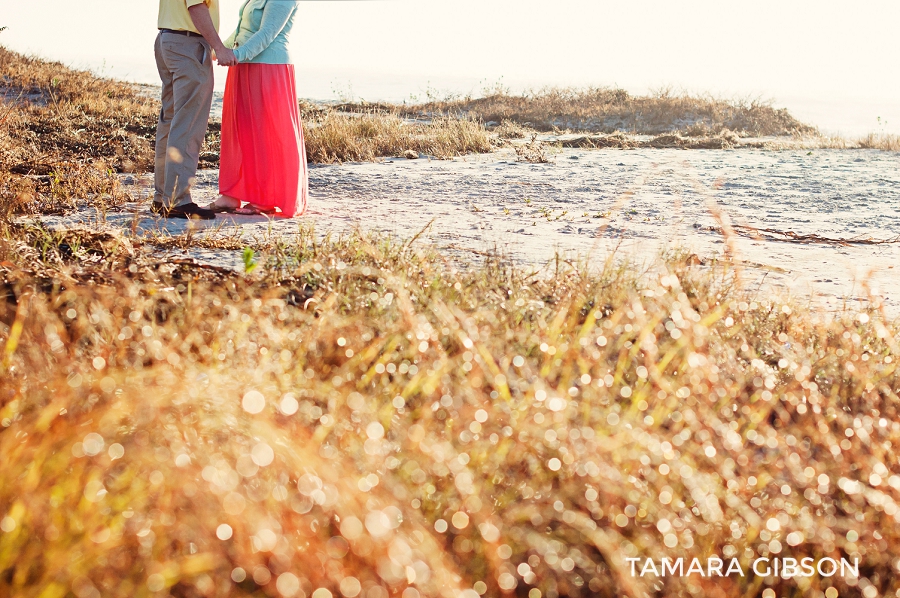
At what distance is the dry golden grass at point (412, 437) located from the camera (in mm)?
1427

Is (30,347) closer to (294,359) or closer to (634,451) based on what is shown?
(294,359)

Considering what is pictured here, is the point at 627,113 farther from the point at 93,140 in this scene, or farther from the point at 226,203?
the point at 226,203

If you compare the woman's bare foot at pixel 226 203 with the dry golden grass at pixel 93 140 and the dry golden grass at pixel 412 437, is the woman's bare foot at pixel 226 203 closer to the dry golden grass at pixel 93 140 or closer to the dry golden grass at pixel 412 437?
the dry golden grass at pixel 93 140

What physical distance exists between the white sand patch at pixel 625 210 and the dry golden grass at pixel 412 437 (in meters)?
0.58

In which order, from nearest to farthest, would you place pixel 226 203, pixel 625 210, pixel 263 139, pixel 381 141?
pixel 263 139
pixel 226 203
pixel 625 210
pixel 381 141

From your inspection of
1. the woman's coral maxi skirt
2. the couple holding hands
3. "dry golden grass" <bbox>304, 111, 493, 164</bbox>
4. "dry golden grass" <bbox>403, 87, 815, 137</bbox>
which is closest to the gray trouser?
the couple holding hands

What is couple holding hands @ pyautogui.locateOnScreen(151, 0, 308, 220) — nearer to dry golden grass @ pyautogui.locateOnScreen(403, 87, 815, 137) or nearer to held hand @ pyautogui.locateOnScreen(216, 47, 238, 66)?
held hand @ pyautogui.locateOnScreen(216, 47, 238, 66)

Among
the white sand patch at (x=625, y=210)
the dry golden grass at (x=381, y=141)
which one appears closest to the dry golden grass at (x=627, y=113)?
the dry golden grass at (x=381, y=141)

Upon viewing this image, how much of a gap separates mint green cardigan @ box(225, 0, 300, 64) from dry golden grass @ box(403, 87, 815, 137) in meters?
9.26

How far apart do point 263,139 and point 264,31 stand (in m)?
0.62

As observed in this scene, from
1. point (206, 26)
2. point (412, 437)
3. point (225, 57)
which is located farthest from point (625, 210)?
point (412, 437)

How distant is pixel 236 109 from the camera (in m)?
4.39

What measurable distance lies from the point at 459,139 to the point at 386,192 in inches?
131

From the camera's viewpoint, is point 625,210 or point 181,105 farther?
point 625,210
